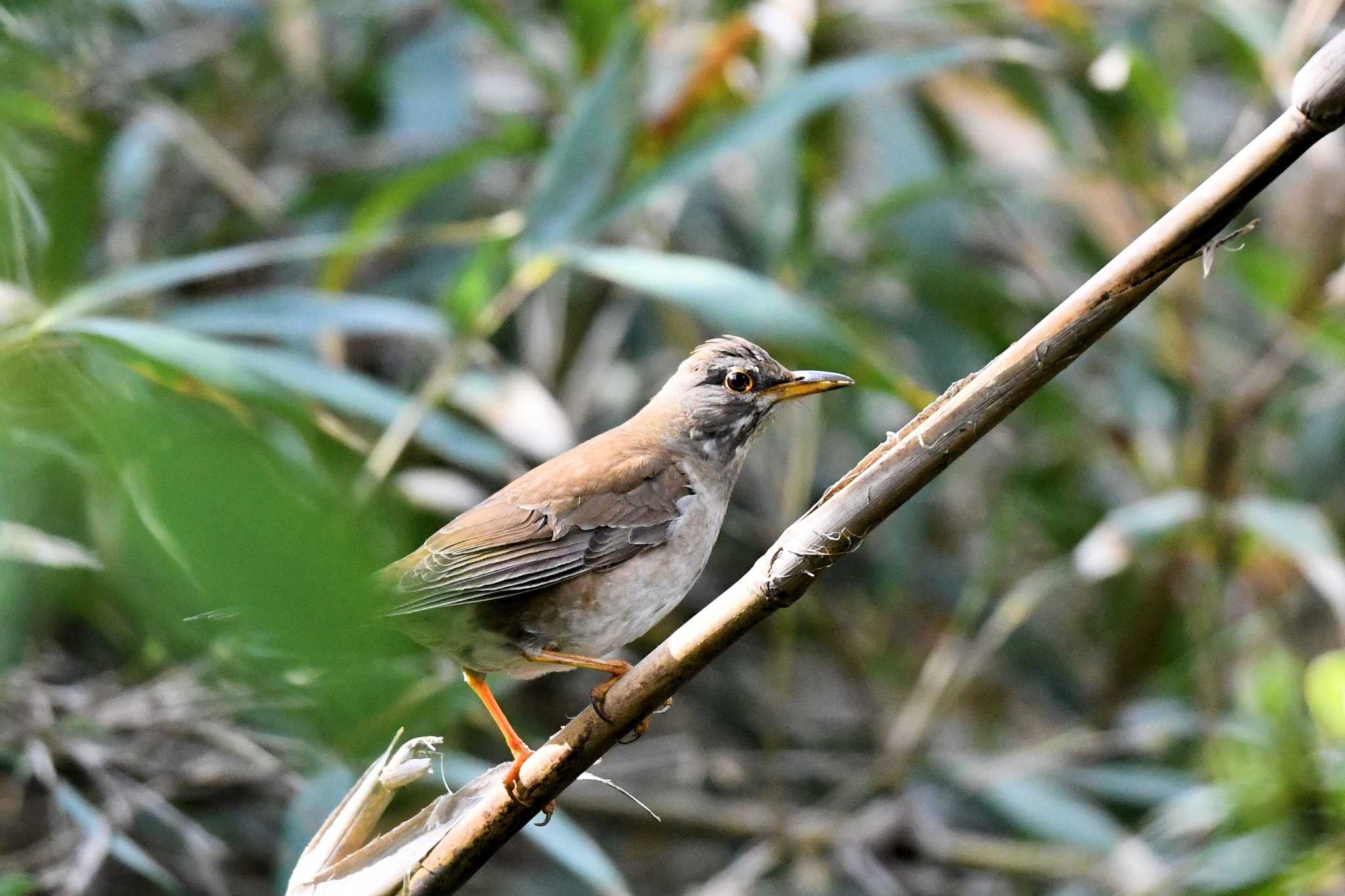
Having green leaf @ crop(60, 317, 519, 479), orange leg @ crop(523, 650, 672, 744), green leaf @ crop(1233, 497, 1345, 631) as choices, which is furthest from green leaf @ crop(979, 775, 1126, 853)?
orange leg @ crop(523, 650, 672, 744)

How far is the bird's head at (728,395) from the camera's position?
315 cm

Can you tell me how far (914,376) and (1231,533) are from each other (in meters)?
1.68

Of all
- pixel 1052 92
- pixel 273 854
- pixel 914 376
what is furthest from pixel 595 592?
pixel 1052 92

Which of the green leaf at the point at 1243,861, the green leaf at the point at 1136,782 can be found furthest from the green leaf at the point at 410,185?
the green leaf at the point at 1136,782

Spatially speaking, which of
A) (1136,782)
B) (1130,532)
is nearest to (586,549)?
(1130,532)

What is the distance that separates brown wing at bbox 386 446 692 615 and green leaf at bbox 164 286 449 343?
1279mm

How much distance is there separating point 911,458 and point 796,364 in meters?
2.71

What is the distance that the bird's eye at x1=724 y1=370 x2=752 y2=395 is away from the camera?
3.15 metres

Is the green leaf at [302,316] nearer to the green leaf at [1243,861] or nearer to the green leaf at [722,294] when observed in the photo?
the green leaf at [722,294]

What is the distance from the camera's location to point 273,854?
5184 mm

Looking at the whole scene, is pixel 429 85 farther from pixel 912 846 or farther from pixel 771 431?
pixel 912 846

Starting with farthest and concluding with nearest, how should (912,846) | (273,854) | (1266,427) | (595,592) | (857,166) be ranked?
(857,166) → (1266,427) → (912,846) → (273,854) → (595,592)

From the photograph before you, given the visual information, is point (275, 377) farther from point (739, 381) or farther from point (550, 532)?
point (739, 381)

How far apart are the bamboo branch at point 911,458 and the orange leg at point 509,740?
0.07 feet
